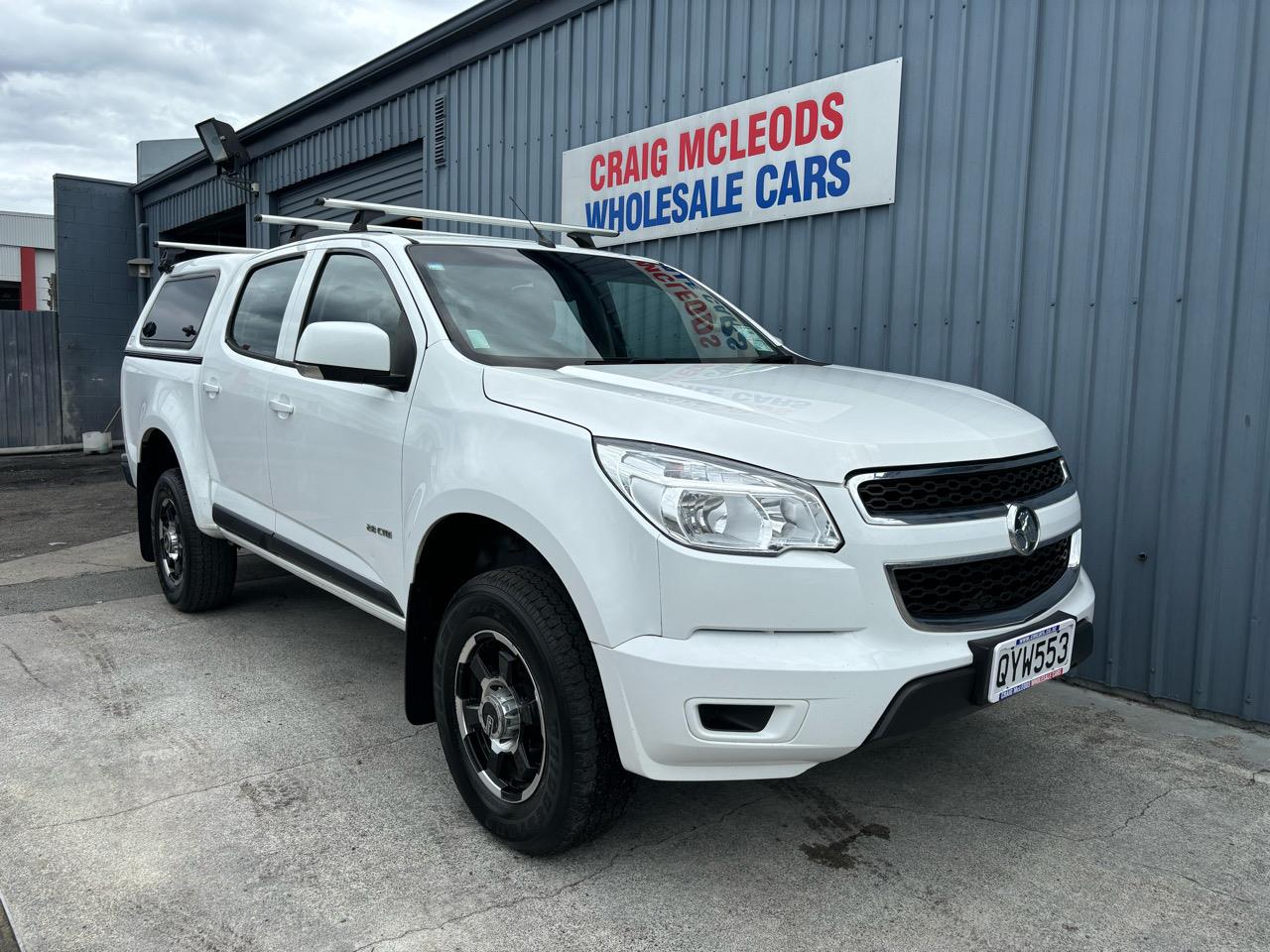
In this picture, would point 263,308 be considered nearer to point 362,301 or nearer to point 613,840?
point 362,301

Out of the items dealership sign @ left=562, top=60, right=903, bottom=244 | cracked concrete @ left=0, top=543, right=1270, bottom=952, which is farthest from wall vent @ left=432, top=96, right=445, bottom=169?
cracked concrete @ left=0, top=543, right=1270, bottom=952

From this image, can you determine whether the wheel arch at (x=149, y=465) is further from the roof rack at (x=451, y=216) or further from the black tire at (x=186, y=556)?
the roof rack at (x=451, y=216)

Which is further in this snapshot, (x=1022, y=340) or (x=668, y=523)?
(x=1022, y=340)

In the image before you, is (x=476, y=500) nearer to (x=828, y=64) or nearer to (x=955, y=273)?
(x=955, y=273)

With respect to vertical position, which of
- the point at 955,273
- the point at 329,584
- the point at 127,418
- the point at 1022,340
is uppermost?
the point at 955,273

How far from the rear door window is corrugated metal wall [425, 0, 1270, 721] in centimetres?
324

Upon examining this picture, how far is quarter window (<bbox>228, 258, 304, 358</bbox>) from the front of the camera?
4227mm

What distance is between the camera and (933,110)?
490 cm

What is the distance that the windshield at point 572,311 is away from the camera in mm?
3244

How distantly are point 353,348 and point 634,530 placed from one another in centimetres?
135

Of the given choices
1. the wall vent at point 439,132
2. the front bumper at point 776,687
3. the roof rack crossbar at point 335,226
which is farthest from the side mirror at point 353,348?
the wall vent at point 439,132

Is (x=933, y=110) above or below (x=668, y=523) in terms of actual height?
above

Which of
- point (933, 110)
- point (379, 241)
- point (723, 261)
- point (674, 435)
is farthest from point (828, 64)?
point (674, 435)

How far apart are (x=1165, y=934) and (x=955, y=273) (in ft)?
10.6
